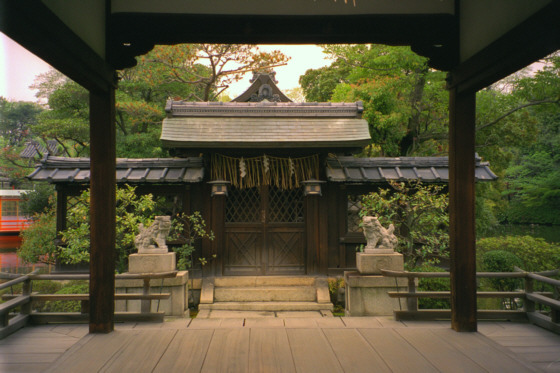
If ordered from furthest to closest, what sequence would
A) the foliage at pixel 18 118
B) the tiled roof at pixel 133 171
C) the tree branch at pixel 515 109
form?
1. the foliage at pixel 18 118
2. the tree branch at pixel 515 109
3. the tiled roof at pixel 133 171

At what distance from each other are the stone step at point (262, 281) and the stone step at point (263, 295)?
282mm

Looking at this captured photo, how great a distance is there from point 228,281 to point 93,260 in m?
5.15

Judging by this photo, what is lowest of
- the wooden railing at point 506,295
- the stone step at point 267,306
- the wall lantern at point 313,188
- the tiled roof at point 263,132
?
the stone step at point 267,306

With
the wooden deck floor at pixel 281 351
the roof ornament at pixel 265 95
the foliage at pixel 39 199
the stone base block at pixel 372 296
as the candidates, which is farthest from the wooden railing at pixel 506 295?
the foliage at pixel 39 199

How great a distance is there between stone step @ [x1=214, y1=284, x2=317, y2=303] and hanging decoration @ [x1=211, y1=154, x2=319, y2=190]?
2.30m

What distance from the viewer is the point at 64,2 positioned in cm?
287

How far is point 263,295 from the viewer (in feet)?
27.5

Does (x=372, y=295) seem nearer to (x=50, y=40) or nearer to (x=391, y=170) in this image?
(x=391, y=170)

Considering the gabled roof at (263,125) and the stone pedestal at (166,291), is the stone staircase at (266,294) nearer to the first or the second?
the stone pedestal at (166,291)

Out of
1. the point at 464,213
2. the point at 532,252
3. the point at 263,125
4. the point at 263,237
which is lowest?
the point at 532,252

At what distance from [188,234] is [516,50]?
763cm

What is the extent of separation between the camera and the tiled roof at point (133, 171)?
886 cm

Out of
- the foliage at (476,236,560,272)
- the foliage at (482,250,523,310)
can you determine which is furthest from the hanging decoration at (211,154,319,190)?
the foliage at (476,236,560,272)

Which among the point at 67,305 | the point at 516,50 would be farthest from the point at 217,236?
the point at 516,50
